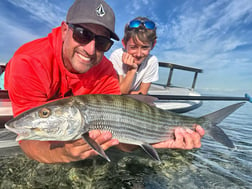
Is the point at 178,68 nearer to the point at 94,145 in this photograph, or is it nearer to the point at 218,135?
the point at 218,135

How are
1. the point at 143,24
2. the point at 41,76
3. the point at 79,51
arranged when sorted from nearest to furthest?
the point at 41,76 → the point at 79,51 → the point at 143,24

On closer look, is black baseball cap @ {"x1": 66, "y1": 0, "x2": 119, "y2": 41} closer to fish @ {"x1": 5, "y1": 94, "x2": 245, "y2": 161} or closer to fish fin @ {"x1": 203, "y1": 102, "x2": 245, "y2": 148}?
fish @ {"x1": 5, "y1": 94, "x2": 245, "y2": 161}

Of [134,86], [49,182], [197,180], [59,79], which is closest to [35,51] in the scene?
[59,79]

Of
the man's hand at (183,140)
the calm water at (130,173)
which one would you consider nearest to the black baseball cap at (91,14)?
the man's hand at (183,140)

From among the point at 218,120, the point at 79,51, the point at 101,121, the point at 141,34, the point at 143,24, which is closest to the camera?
the point at 101,121

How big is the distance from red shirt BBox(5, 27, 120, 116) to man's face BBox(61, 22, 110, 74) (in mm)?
109

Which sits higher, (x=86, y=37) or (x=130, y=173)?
(x=86, y=37)

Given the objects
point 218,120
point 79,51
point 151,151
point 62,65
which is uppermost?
point 79,51

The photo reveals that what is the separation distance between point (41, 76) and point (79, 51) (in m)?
0.62

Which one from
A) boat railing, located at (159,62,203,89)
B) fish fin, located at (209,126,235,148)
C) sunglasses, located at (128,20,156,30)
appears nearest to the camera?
fish fin, located at (209,126,235,148)

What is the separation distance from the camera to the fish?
66.4 inches

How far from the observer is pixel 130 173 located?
284cm

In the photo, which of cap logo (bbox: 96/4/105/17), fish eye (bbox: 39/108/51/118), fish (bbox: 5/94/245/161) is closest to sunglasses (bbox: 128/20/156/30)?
cap logo (bbox: 96/4/105/17)

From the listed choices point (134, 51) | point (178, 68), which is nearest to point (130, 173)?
point (134, 51)
